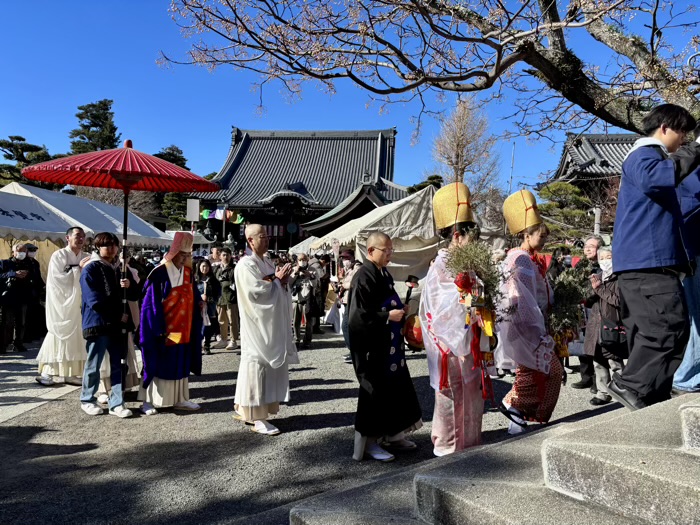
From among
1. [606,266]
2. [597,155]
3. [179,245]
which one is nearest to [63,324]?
[179,245]

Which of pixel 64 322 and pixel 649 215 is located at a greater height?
pixel 649 215

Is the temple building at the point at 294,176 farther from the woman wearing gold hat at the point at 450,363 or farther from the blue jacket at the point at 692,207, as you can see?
the blue jacket at the point at 692,207

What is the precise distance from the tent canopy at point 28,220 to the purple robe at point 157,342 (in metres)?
7.02

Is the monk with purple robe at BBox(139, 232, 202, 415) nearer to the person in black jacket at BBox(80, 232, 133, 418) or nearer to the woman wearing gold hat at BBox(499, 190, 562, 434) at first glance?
the person in black jacket at BBox(80, 232, 133, 418)

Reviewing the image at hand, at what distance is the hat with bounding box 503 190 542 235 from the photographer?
4359 mm

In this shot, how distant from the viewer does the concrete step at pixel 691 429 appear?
2.18 meters

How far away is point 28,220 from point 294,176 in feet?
76.9

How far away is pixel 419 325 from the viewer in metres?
3.99

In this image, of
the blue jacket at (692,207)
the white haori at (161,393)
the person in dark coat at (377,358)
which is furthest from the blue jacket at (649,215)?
the white haori at (161,393)

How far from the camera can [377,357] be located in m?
3.95

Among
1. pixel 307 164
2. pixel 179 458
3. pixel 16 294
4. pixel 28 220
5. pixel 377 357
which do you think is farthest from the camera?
pixel 307 164

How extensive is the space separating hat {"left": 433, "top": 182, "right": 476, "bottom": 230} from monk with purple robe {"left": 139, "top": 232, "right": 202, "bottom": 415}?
2780 millimetres

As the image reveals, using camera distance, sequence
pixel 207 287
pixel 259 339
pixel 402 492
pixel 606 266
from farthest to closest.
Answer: pixel 207 287, pixel 606 266, pixel 259 339, pixel 402 492

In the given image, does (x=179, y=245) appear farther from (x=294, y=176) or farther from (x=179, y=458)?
(x=294, y=176)
